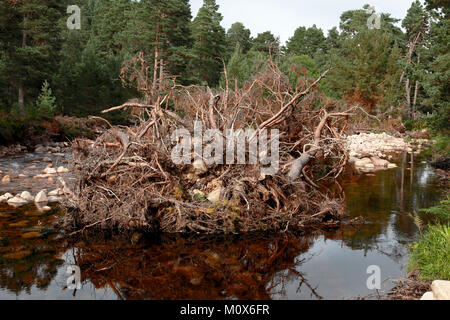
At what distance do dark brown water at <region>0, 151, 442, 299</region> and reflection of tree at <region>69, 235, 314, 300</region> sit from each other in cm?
1

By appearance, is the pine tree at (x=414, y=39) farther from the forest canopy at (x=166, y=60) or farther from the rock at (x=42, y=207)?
the rock at (x=42, y=207)

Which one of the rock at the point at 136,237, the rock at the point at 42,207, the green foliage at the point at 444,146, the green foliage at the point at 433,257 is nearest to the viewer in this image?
the green foliage at the point at 433,257

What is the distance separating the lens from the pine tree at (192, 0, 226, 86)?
108ft

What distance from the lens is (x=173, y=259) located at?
16.4 ft

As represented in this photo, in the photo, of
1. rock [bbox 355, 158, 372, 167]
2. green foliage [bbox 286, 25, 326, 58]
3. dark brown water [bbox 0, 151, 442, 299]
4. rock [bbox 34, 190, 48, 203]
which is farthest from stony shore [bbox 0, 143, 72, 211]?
green foliage [bbox 286, 25, 326, 58]

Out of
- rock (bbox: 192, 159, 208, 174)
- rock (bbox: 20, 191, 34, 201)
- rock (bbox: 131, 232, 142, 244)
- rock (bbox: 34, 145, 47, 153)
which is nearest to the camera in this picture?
rock (bbox: 131, 232, 142, 244)

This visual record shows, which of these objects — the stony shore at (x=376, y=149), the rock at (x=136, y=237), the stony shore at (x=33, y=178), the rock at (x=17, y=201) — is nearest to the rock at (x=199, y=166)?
the rock at (x=136, y=237)

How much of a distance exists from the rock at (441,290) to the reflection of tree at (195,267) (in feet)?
4.94

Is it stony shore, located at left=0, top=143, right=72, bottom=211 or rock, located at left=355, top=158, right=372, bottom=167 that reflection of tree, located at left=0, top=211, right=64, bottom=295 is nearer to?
stony shore, located at left=0, top=143, right=72, bottom=211

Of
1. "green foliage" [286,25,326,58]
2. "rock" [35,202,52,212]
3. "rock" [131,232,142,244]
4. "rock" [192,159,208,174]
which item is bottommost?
"rock" [131,232,142,244]

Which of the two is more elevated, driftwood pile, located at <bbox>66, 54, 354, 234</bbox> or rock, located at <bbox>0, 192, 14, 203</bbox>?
driftwood pile, located at <bbox>66, 54, 354, 234</bbox>

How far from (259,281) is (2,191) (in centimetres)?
674

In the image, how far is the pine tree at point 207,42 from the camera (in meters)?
32.9

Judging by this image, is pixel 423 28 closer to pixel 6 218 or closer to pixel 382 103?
pixel 382 103
